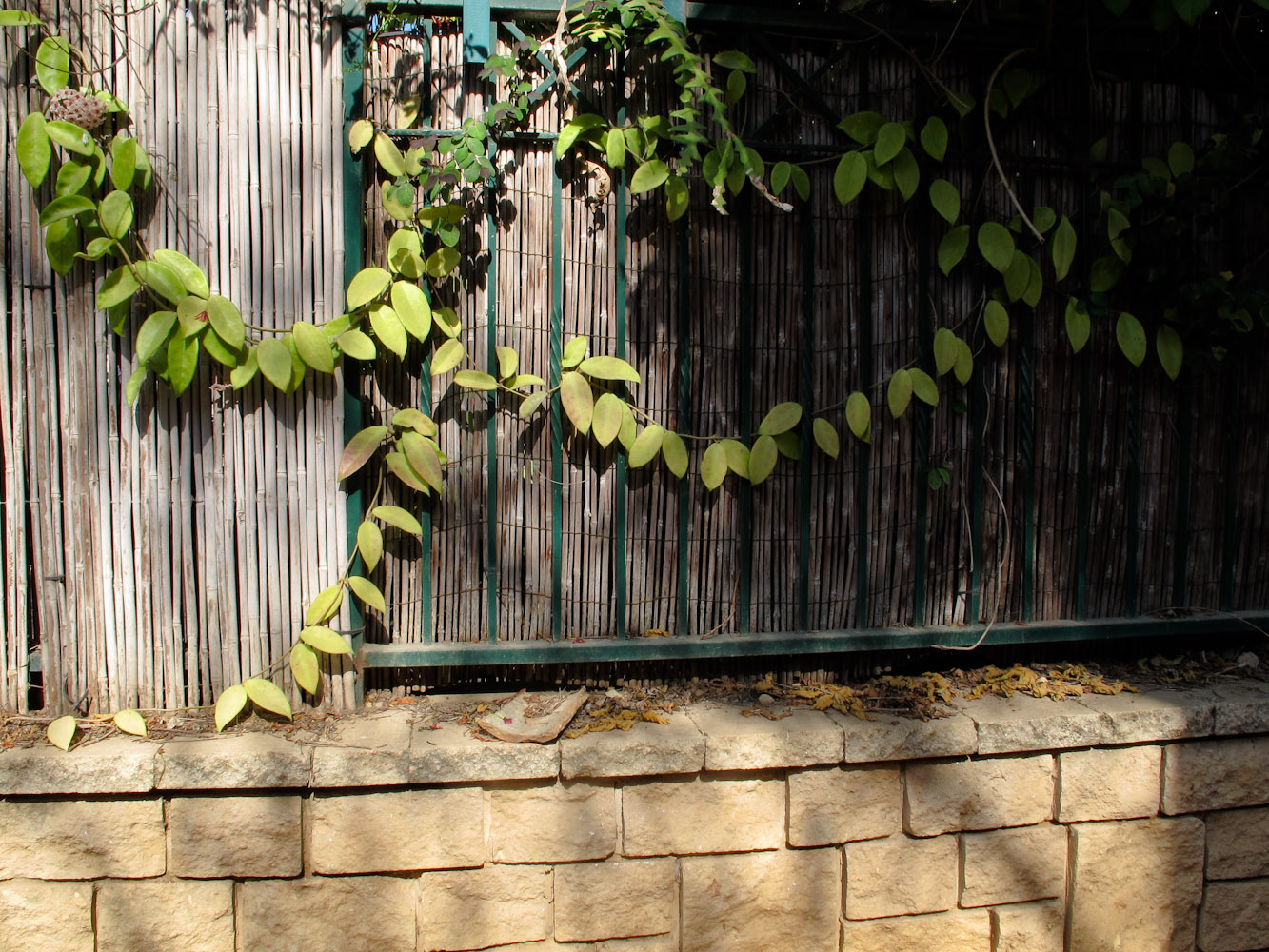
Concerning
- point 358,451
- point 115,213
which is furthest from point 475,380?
point 115,213

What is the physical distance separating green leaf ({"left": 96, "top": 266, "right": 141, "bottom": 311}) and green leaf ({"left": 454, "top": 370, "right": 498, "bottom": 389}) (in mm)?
868

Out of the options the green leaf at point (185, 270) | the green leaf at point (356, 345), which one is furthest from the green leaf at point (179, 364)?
the green leaf at point (356, 345)

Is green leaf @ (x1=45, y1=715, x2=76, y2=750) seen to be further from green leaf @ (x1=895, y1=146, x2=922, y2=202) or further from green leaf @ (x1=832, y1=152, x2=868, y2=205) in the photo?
green leaf @ (x1=895, y1=146, x2=922, y2=202)

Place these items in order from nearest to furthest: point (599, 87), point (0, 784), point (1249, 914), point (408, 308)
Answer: point (0, 784) < point (408, 308) < point (599, 87) < point (1249, 914)

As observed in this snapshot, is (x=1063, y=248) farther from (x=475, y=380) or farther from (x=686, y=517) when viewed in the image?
(x=475, y=380)

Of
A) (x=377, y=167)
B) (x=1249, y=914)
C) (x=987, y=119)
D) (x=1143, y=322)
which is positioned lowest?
(x=1249, y=914)

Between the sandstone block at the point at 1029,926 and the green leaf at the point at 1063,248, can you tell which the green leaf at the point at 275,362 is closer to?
the green leaf at the point at 1063,248

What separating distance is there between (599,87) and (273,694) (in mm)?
1980

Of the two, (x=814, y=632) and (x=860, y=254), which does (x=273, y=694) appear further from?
(x=860, y=254)

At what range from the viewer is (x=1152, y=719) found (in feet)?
9.05

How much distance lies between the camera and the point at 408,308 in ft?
8.32

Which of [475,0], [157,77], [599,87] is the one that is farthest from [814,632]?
[157,77]

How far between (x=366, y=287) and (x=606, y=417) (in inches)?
29.8

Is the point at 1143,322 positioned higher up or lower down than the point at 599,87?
lower down
